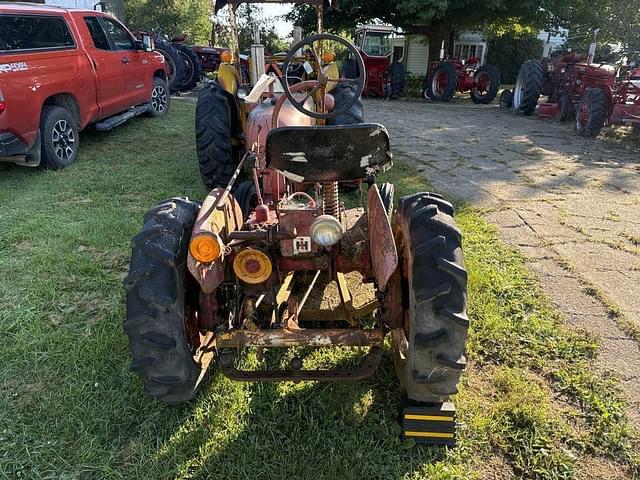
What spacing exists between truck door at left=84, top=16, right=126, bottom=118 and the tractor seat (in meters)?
5.81

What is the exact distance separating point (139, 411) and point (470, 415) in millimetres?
1656

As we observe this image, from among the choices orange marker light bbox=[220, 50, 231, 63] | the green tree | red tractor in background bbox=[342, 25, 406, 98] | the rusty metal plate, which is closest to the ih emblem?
the rusty metal plate

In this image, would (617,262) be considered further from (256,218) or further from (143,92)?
(143,92)

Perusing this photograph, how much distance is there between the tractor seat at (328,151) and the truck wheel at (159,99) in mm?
7719

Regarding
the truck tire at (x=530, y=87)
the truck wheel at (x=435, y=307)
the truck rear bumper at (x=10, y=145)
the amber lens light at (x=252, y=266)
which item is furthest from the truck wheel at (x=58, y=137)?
the truck tire at (x=530, y=87)

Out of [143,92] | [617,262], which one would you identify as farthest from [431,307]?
[143,92]

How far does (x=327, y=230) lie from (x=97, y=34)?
660 cm

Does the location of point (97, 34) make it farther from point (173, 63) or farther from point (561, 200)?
point (561, 200)

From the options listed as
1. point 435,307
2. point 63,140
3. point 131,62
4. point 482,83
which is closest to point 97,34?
point 131,62

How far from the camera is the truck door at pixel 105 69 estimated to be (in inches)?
267

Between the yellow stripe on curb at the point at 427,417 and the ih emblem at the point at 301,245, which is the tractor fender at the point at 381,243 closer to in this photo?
the ih emblem at the point at 301,245

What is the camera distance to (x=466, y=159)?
7.13 m

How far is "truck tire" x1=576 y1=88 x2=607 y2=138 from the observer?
333 inches

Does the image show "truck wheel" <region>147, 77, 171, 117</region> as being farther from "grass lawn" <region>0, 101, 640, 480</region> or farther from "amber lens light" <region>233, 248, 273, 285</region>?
"amber lens light" <region>233, 248, 273, 285</region>
